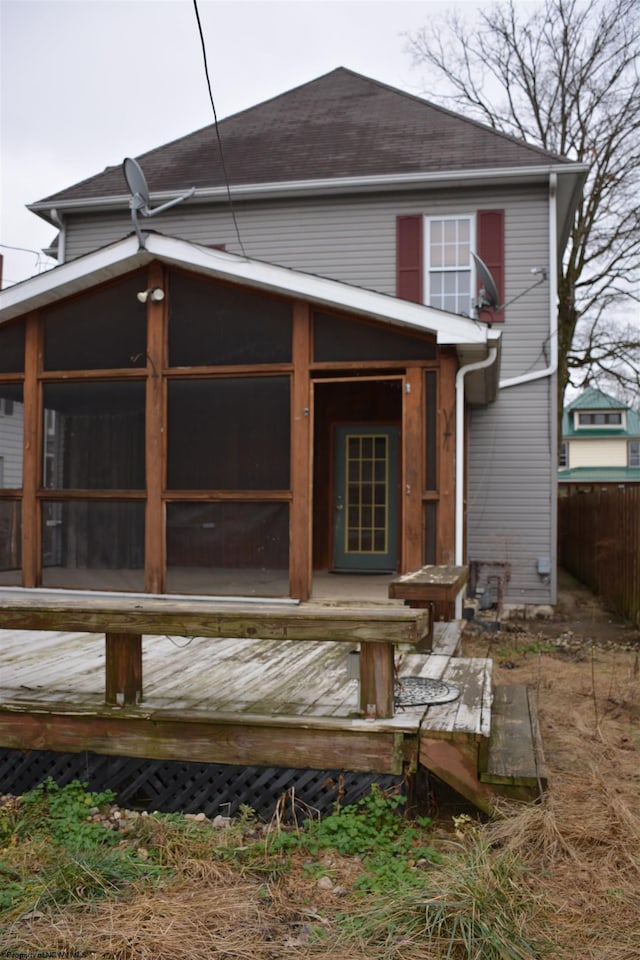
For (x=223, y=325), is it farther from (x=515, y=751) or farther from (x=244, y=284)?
(x=515, y=751)

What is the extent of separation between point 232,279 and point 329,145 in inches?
236

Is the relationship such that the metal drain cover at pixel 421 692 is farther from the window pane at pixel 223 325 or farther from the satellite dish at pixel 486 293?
the satellite dish at pixel 486 293

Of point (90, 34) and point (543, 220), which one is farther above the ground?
point (90, 34)

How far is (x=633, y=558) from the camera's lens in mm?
9484

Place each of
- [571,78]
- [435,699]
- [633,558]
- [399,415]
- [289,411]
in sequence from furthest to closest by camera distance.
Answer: [571,78], [399,415], [633,558], [289,411], [435,699]

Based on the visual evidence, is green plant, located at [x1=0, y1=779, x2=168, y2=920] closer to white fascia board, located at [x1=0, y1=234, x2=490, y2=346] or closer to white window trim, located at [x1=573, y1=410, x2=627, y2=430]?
white fascia board, located at [x1=0, y1=234, x2=490, y2=346]

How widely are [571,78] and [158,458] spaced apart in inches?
588

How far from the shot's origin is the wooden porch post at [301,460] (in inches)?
268

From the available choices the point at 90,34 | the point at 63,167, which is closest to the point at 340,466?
the point at 90,34

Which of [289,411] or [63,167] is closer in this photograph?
[289,411]

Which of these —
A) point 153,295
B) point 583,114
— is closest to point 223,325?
point 153,295

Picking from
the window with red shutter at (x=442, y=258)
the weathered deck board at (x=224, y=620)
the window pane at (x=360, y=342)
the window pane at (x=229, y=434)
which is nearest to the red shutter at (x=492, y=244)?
the window with red shutter at (x=442, y=258)

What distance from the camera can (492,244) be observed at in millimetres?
10508

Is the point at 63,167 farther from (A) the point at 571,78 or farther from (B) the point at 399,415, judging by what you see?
(B) the point at 399,415
